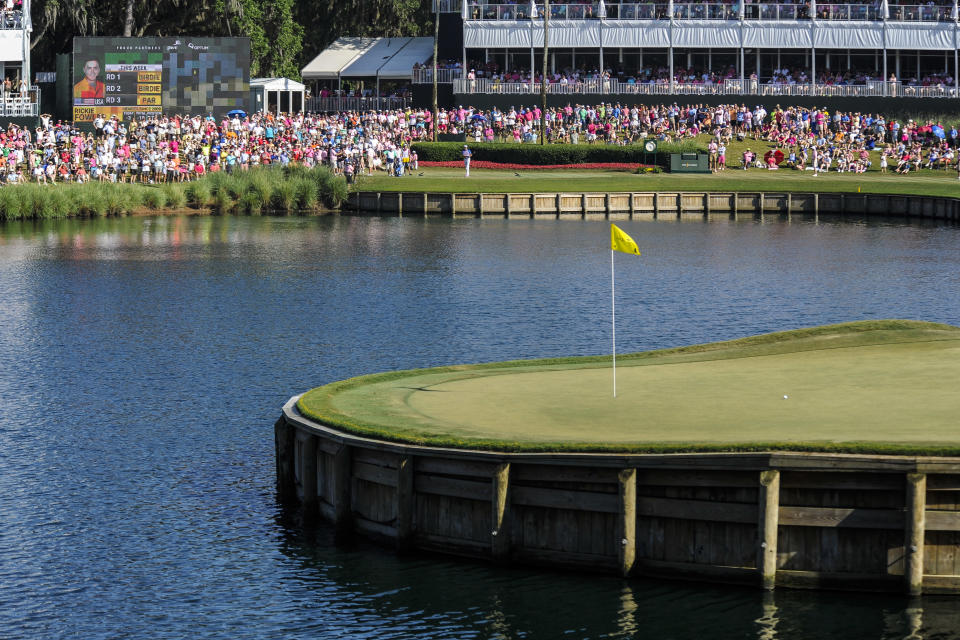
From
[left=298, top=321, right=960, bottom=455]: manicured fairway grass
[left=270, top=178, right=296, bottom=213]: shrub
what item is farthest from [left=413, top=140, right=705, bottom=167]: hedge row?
[left=298, top=321, right=960, bottom=455]: manicured fairway grass

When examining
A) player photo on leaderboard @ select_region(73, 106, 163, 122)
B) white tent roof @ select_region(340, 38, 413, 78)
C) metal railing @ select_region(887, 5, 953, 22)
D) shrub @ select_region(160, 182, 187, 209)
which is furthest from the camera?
white tent roof @ select_region(340, 38, 413, 78)

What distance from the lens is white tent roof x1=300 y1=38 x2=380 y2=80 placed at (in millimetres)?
105319

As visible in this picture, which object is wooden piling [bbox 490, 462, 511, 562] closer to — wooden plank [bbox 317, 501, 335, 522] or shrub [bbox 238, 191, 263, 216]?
wooden plank [bbox 317, 501, 335, 522]

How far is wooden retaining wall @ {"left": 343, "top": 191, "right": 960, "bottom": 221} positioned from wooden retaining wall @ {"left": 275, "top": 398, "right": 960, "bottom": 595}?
56.1 meters

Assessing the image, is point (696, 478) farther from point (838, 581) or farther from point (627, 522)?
point (838, 581)

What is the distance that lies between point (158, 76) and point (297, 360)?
5283cm

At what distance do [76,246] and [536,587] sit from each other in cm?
4483

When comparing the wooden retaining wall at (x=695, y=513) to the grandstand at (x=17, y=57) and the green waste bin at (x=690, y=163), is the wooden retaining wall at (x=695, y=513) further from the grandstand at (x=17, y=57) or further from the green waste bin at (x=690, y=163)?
the grandstand at (x=17, y=57)

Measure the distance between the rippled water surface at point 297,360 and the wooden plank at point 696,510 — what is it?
0.97 meters

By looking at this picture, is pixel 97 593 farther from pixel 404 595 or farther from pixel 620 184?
pixel 620 184

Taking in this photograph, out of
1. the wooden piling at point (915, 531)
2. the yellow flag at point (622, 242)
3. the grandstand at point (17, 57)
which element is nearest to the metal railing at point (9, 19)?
the grandstand at point (17, 57)

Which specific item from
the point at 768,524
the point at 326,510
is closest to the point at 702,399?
the point at 768,524

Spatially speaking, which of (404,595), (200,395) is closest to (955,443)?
(404,595)

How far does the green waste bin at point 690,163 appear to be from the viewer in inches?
3314
